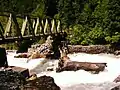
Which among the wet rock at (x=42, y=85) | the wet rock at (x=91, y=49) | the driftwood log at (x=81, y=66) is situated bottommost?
the wet rock at (x=91, y=49)

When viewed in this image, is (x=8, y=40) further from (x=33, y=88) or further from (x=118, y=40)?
(x=118, y=40)

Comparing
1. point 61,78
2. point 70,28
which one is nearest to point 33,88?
A: point 61,78

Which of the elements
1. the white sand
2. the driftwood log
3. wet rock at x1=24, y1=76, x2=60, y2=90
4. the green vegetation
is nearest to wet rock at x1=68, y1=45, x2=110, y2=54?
the green vegetation

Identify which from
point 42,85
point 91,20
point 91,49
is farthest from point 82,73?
point 91,20

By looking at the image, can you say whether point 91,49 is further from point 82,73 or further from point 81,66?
point 82,73

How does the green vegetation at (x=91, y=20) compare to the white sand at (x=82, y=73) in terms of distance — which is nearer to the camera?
the white sand at (x=82, y=73)

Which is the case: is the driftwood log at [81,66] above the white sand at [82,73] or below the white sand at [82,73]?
above

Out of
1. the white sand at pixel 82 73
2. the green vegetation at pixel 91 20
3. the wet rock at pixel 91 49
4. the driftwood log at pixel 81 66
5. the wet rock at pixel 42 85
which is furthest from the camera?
the green vegetation at pixel 91 20

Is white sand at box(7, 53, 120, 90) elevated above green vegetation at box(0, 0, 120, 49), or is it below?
below

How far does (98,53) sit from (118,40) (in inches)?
80.6

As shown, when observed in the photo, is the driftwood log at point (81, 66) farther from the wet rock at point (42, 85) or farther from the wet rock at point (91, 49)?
the wet rock at point (91, 49)

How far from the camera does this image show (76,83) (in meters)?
17.2

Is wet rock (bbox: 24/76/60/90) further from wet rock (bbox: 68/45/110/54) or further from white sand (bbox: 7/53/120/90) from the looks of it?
wet rock (bbox: 68/45/110/54)

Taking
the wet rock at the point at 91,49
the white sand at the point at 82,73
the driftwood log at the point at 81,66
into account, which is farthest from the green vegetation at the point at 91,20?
the driftwood log at the point at 81,66
